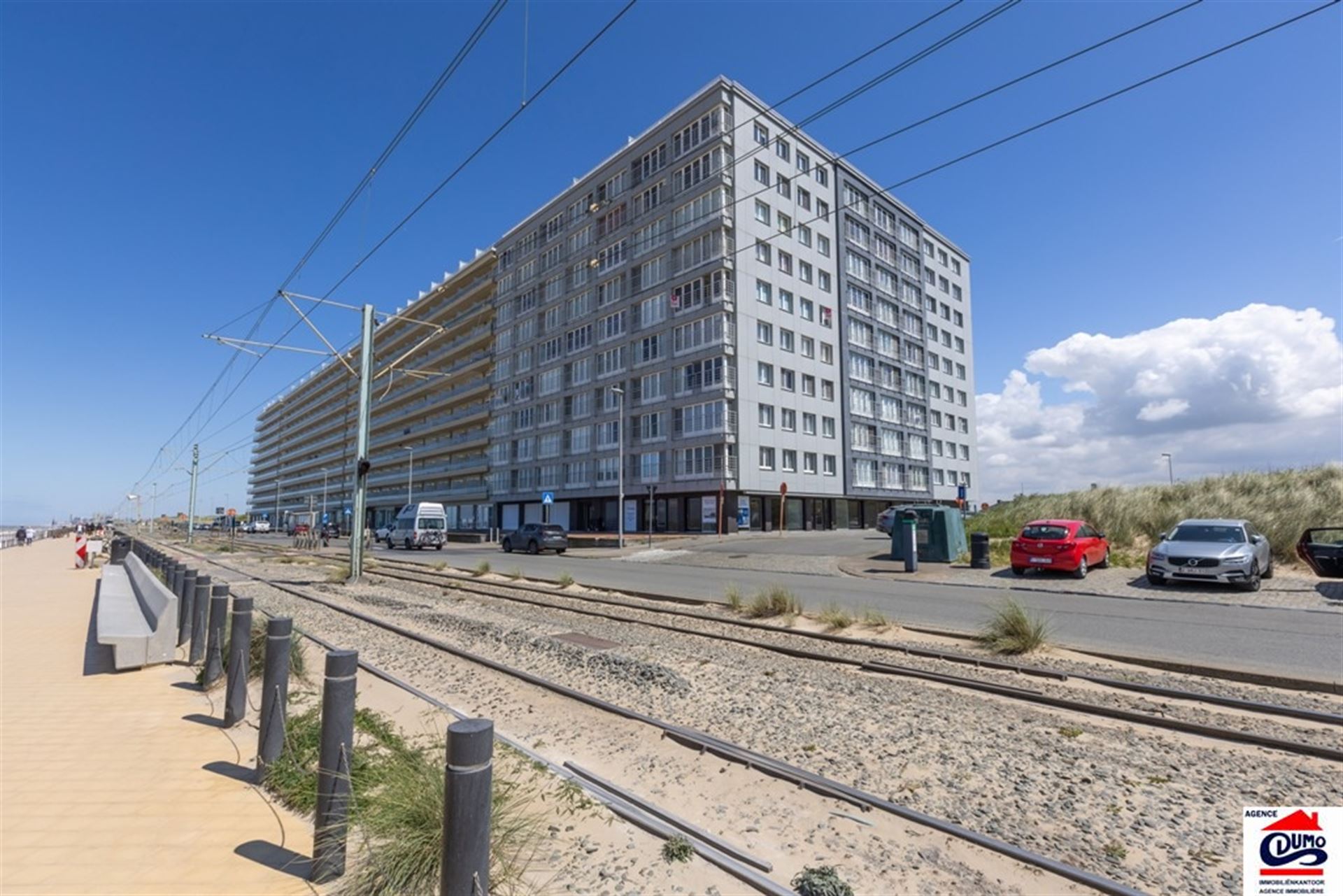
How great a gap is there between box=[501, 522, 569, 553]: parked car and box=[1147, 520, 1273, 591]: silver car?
2587 centimetres

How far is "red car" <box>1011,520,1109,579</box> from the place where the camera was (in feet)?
59.3

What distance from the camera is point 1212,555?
50.8 feet

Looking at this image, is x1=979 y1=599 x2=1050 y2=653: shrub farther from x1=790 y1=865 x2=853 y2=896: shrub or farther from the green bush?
the green bush

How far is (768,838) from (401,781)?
82.4 inches

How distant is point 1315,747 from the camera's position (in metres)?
5.39

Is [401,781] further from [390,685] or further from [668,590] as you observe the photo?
[668,590]

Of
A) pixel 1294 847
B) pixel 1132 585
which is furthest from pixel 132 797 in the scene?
pixel 1132 585

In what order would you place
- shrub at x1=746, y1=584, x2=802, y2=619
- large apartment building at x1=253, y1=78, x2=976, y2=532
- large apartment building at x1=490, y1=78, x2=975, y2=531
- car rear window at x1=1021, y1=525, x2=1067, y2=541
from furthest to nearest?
1. large apartment building at x1=253, y1=78, x2=976, y2=532
2. large apartment building at x1=490, y1=78, x2=975, y2=531
3. car rear window at x1=1021, y1=525, x2=1067, y2=541
4. shrub at x1=746, y1=584, x2=802, y2=619

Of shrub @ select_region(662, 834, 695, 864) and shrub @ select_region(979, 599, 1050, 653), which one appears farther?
shrub @ select_region(979, 599, 1050, 653)

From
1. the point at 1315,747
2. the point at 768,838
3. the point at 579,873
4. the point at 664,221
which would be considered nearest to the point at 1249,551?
the point at 1315,747

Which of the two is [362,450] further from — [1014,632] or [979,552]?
[979,552]

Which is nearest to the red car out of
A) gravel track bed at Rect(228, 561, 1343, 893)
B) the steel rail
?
the steel rail

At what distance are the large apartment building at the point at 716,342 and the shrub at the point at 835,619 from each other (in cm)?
2384

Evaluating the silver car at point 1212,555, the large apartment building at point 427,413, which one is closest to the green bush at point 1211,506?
the silver car at point 1212,555
